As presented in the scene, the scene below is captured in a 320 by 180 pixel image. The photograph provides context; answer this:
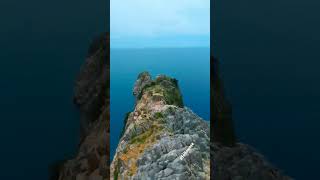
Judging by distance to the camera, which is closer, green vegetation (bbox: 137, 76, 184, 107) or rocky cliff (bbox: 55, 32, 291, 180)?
rocky cliff (bbox: 55, 32, 291, 180)

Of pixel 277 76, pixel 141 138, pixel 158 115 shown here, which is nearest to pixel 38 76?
pixel 277 76

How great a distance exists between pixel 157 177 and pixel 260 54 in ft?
17.3

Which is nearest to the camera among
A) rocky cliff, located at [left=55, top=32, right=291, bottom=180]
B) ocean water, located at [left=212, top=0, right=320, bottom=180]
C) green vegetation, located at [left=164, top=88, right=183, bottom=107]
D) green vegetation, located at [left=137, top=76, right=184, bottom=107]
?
ocean water, located at [left=212, top=0, right=320, bottom=180]

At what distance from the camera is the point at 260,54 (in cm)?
737

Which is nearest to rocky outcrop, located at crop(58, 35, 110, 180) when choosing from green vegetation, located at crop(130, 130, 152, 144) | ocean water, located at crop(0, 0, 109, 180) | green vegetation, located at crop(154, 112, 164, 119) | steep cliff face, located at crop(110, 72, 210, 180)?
ocean water, located at crop(0, 0, 109, 180)

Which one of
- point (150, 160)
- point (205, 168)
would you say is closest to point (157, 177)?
point (150, 160)

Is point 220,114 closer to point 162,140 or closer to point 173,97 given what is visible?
point 162,140

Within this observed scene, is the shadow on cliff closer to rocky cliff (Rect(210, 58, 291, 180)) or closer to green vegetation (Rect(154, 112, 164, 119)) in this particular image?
rocky cliff (Rect(210, 58, 291, 180))

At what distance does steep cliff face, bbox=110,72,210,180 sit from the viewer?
11.6m

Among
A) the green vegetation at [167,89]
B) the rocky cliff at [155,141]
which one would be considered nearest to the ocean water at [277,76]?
the rocky cliff at [155,141]

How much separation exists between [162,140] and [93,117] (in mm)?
4955

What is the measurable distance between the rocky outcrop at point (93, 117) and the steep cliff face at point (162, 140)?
4050mm

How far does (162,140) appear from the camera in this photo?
41.0 feet

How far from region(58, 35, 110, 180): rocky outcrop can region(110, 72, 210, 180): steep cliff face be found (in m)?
4.05
